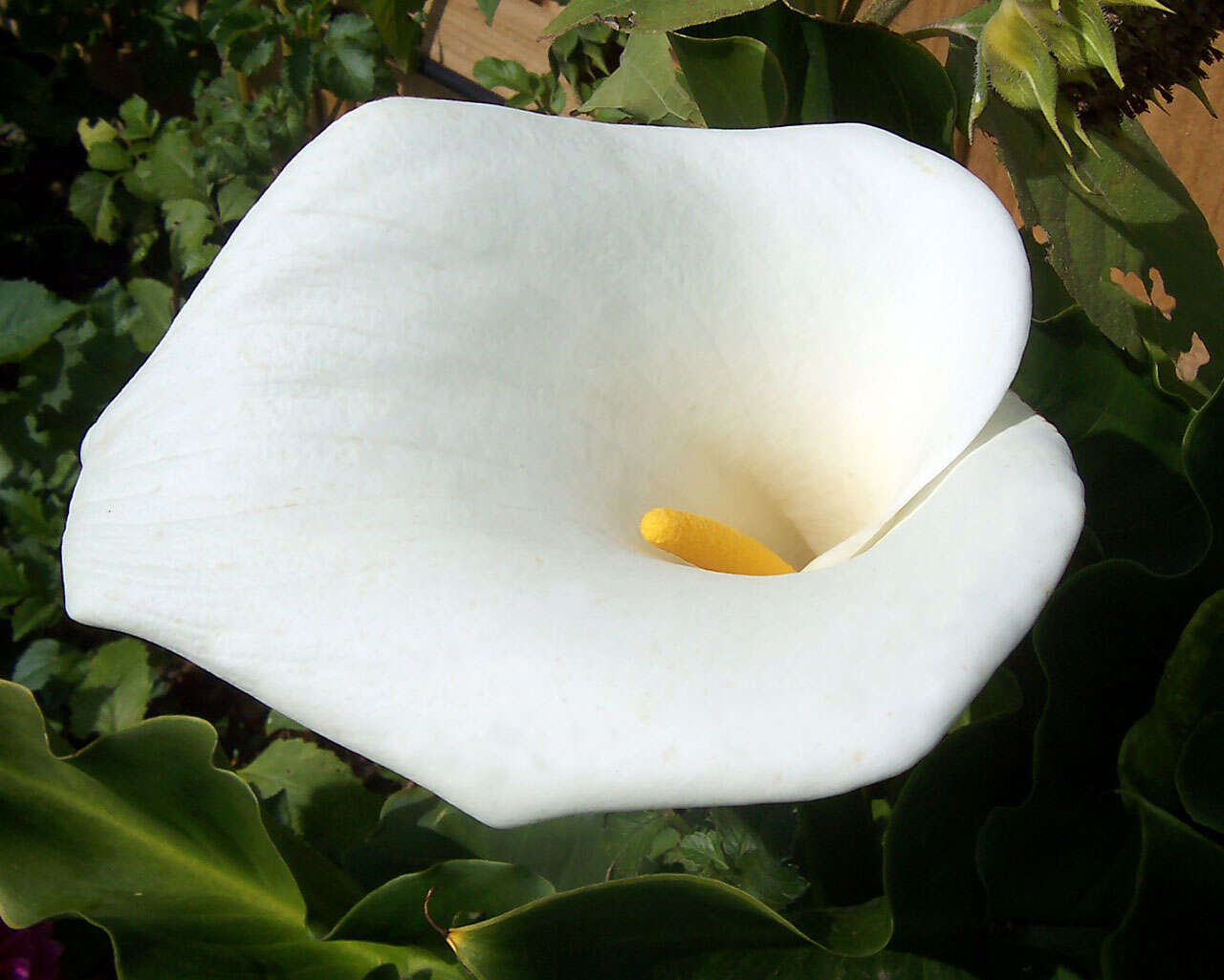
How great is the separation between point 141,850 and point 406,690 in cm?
35

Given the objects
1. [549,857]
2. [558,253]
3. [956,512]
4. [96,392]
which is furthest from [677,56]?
[96,392]

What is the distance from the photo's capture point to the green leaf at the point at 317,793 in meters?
0.85

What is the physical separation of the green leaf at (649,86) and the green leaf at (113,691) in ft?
2.23

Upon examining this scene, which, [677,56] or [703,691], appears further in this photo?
[677,56]

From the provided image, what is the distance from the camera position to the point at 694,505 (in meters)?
0.47

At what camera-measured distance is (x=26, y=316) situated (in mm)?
1076

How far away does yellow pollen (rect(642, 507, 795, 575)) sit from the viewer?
40 centimetres

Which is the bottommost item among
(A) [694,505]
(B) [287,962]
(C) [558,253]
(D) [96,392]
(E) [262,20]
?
(D) [96,392]

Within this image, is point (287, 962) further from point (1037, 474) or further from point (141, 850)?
point (1037, 474)

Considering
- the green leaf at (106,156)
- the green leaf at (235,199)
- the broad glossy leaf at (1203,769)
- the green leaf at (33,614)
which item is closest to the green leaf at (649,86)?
the broad glossy leaf at (1203,769)

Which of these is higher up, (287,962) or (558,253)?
(558,253)

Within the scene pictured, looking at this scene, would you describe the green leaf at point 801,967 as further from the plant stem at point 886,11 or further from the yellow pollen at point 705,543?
the plant stem at point 886,11

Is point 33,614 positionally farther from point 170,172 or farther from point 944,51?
point 944,51

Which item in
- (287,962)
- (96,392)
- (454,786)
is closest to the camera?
(454,786)
